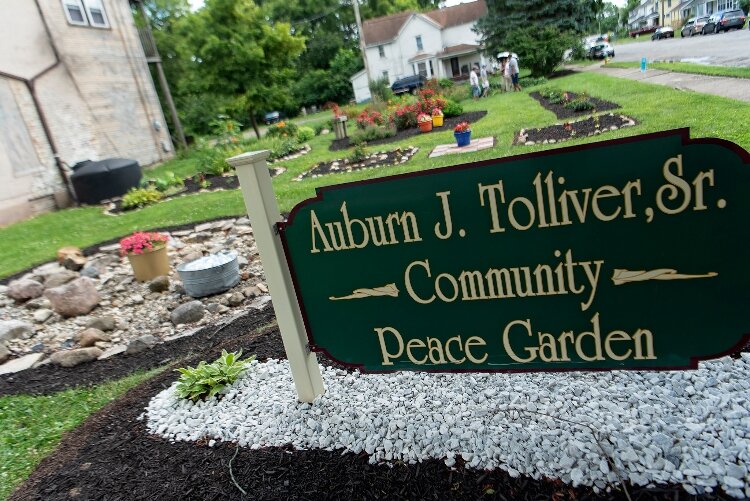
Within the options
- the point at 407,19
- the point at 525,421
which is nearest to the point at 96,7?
the point at 525,421

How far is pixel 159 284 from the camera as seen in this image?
648cm

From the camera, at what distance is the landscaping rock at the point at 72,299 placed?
6070 millimetres

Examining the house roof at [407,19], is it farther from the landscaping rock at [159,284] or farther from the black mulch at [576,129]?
the landscaping rock at [159,284]

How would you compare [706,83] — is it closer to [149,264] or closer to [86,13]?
[149,264]

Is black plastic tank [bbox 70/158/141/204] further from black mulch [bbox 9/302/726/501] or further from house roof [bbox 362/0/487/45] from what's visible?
house roof [bbox 362/0/487/45]

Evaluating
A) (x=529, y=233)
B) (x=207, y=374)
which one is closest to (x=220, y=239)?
(x=207, y=374)

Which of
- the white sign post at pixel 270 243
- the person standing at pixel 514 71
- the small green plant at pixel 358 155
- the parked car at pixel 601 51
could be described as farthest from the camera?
the parked car at pixel 601 51

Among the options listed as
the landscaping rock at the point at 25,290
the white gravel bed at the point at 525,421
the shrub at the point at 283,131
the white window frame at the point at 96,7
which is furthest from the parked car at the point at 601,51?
the white gravel bed at the point at 525,421

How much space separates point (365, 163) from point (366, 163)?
47 millimetres

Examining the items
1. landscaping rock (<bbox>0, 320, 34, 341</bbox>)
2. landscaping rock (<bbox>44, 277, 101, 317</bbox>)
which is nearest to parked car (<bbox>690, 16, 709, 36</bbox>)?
landscaping rock (<bbox>44, 277, 101, 317</bbox>)

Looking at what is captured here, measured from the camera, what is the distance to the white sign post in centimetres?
245

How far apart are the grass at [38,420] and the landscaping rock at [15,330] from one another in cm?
167

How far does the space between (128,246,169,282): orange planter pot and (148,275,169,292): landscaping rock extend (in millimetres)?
271

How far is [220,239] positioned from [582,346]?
701cm
